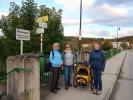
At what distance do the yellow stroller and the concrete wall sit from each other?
119 inches

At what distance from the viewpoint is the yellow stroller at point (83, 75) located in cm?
1031

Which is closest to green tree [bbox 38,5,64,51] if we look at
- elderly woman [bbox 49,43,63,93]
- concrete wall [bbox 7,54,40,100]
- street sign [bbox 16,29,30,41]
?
elderly woman [bbox 49,43,63,93]

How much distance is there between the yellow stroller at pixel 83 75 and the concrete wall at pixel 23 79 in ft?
9.92

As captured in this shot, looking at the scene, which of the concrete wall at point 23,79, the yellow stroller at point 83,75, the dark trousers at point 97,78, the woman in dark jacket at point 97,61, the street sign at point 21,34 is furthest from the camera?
the yellow stroller at point 83,75

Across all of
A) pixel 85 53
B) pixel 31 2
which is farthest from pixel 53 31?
pixel 85 53

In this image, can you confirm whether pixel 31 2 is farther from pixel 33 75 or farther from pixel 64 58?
pixel 33 75

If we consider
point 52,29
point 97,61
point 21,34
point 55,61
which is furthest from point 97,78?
point 52,29

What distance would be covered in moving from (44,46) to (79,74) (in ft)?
9.44

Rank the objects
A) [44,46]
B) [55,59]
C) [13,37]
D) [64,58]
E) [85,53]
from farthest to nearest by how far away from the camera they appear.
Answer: [85,53] < [44,46] < [13,37] < [64,58] < [55,59]

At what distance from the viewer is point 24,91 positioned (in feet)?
24.2

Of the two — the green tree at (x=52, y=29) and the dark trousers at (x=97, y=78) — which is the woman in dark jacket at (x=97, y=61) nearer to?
the dark trousers at (x=97, y=78)

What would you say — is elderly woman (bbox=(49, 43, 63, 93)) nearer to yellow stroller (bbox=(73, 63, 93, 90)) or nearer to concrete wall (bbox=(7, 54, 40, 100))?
yellow stroller (bbox=(73, 63, 93, 90))

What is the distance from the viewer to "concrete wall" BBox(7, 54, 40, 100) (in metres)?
7.34

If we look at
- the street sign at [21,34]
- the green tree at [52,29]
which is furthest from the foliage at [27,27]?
the street sign at [21,34]
